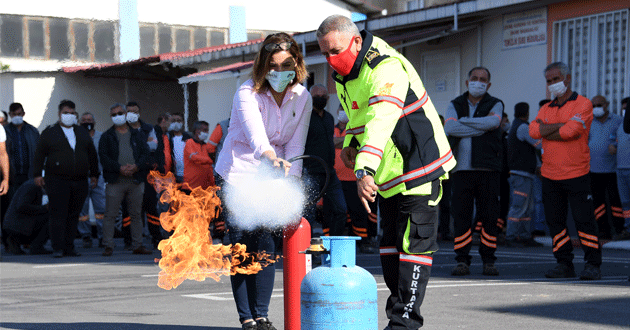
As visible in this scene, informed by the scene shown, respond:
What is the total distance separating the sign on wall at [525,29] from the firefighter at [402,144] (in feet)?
37.9

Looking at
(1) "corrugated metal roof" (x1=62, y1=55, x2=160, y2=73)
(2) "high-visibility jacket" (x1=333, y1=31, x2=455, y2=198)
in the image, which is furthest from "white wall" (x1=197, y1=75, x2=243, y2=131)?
(2) "high-visibility jacket" (x1=333, y1=31, x2=455, y2=198)

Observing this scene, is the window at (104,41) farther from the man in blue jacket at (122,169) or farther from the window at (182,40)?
the man in blue jacket at (122,169)

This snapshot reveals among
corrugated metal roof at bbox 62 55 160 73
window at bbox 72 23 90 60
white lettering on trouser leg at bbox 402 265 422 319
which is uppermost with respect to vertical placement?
window at bbox 72 23 90 60

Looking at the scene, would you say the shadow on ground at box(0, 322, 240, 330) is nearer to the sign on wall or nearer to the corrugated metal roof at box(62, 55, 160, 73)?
the sign on wall

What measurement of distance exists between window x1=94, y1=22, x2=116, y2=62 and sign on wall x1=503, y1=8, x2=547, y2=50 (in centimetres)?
2350

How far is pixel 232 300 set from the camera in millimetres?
7309

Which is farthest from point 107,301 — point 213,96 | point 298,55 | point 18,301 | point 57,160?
point 213,96

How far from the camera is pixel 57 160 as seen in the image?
1216 cm

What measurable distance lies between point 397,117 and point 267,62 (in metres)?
1.14

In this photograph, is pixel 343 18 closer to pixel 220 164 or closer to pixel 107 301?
pixel 220 164

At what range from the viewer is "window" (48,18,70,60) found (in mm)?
35312

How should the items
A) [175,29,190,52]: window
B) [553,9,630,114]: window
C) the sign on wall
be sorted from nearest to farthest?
1. [553,9,630,114]: window
2. the sign on wall
3. [175,29,190,52]: window

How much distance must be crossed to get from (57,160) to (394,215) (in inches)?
318

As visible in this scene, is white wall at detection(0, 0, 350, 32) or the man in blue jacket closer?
the man in blue jacket
